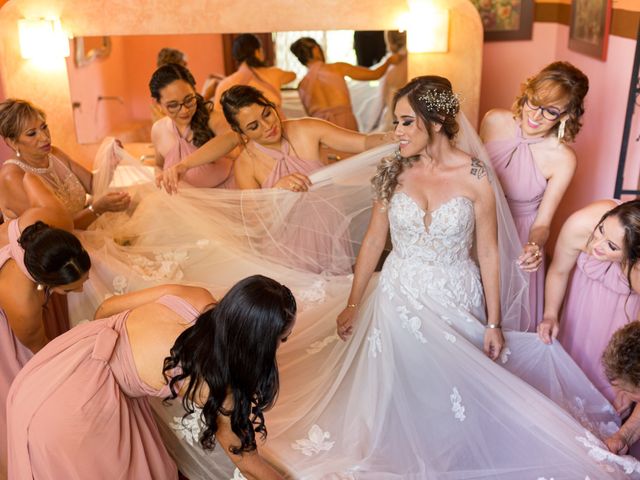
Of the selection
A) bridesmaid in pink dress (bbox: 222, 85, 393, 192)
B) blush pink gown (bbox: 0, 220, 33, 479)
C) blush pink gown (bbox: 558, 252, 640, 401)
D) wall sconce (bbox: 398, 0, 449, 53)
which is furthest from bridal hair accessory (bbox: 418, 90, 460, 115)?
blush pink gown (bbox: 0, 220, 33, 479)

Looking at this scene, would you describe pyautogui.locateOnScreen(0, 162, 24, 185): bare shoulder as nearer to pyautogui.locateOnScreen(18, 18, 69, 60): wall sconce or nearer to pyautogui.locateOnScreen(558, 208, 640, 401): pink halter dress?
pyautogui.locateOnScreen(18, 18, 69, 60): wall sconce

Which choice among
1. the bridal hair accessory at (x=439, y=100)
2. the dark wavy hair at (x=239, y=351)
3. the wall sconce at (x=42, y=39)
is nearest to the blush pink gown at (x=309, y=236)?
the bridal hair accessory at (x=439, y=100)

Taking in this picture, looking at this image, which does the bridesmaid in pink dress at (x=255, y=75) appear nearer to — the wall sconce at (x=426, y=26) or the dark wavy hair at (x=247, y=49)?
the dark wavy hair at (x=247, y=49)

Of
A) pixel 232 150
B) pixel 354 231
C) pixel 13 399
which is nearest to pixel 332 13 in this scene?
pixel 232 150

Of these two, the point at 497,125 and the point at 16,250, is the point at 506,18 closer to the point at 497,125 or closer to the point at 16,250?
the point at 497,125

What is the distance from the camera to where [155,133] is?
413cm

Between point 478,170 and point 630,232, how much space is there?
577 mm

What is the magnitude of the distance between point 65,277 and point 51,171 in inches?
49.6

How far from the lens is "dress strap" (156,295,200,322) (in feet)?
7.36

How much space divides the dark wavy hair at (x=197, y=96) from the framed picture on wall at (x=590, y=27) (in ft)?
8.14

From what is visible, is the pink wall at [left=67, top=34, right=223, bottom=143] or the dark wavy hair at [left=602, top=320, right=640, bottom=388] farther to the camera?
the pink wall at [left=67, top=34, right=223, bottom=143]

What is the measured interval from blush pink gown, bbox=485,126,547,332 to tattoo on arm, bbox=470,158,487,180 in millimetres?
608

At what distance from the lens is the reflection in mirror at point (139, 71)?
4426 millimetres

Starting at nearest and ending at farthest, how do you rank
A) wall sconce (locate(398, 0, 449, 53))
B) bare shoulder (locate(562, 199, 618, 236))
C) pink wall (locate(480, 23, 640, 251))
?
bare shoulder (locate(562, 199, 618, 236)), pink wall (locate(480, 23, 640, 251)), wall sconce (locate(398, 0, 449, 53))
